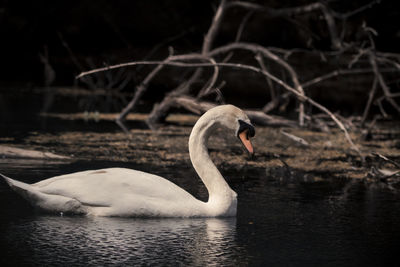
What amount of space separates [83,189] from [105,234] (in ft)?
2.08

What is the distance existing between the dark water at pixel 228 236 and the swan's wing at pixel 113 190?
0.16 metres

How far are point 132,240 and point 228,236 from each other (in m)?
0.82

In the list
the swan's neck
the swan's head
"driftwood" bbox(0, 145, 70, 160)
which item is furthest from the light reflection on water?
"driftwood" bbox(0, 145, 70, 160)

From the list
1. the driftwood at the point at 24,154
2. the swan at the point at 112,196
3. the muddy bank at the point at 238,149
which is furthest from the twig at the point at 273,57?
the swan at the point at 112,196

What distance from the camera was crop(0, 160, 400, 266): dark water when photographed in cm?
580

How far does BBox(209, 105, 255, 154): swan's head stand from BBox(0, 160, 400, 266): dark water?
729mm

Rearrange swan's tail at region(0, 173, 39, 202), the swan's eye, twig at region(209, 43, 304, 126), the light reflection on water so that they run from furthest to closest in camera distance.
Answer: twig at region(209, 43, 304, 126) → the swan's eye → swan's tail at region(0, 173, 39, 202) → the light reflection on water

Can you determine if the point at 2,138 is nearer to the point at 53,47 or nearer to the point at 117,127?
the point at 117,127

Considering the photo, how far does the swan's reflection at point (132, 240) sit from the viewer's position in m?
5.73

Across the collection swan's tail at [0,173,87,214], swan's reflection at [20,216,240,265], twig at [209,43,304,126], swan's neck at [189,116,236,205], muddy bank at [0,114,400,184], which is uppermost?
twig at [209,43,304,126]

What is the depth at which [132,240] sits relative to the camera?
20.4 ft

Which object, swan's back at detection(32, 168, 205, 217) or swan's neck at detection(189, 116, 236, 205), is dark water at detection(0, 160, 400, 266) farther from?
swan's neck at detection(189, 116, 236, 205)

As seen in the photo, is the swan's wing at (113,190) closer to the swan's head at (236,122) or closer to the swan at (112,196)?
the swan at (112,196)

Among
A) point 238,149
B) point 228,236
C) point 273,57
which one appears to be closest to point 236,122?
point 228,236
